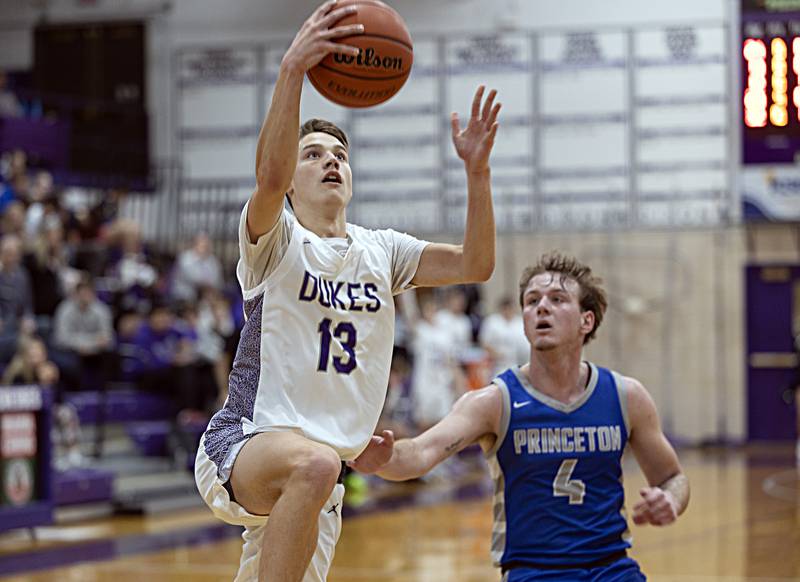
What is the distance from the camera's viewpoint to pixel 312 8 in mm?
19484

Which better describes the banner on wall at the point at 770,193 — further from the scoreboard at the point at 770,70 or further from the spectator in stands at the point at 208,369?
the scoreboard at the point at 770,70

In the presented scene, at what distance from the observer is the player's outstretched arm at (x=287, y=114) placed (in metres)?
3.51

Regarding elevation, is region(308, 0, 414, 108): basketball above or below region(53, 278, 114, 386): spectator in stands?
above

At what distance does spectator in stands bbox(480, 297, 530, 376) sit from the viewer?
1582 cm

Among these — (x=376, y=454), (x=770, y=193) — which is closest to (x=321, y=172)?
(x=376, y=454)

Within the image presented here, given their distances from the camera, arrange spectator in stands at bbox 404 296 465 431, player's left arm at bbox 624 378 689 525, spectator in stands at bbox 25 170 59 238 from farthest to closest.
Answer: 1. spectator in stands at bbox 404 296 465 431
2. spectator in stands at bbox 25 170 59 238
3. player's left arm at bbox 624 378 689 525

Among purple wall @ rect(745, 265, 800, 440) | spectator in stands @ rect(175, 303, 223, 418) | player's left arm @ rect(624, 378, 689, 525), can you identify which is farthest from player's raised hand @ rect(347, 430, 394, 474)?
purple wall @ rect(745, 265, 800, 440)

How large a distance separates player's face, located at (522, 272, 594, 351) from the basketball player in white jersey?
1.40 feet

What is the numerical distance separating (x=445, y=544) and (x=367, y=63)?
20.1 ft

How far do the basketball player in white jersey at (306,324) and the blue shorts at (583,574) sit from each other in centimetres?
63

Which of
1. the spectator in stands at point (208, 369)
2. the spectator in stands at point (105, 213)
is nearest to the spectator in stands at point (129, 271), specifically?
the spectator in stands at point (105, 213)

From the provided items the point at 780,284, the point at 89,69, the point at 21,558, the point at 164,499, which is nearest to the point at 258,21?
the point at 89,69

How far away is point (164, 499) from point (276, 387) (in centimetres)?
844

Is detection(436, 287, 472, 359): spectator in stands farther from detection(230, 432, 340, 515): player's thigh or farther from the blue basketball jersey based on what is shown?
detection(230, 432, 340, 515): player's thigh
